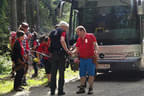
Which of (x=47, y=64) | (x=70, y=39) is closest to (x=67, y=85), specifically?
(x=47, y=64)

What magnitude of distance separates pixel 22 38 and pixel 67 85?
2.38 meters

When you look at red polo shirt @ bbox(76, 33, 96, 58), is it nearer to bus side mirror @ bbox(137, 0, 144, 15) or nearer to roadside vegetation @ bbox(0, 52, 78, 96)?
roadside vegetation @ bbox(0, 52, 78, 96)

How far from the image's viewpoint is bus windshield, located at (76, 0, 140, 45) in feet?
35.5

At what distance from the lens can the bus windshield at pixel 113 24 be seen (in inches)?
426

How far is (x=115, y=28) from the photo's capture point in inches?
433

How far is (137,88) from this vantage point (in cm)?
917

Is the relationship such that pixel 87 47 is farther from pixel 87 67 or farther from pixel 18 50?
pixel 18 50

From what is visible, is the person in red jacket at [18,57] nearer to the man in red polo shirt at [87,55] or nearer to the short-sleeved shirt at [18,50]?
the short-sleeved shirt at [18,50]

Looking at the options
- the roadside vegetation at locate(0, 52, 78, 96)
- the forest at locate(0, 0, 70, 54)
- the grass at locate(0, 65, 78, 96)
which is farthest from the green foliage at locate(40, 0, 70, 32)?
the grass at locate(0, 65, 78, 96)

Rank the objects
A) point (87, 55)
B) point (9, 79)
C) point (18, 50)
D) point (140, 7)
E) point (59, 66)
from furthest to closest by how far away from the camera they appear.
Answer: point (9, 79) → point (140, 7) → point (18, 50) → point (87, 55) → point (59, 66)

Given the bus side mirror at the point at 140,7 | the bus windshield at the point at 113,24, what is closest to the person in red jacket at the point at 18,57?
the bus windshield at the point at 113,24

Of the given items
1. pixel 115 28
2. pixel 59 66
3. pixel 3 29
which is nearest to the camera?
pixel 59 66

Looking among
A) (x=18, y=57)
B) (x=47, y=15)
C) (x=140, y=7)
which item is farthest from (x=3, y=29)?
(x=47, y=15)

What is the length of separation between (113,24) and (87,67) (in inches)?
120
